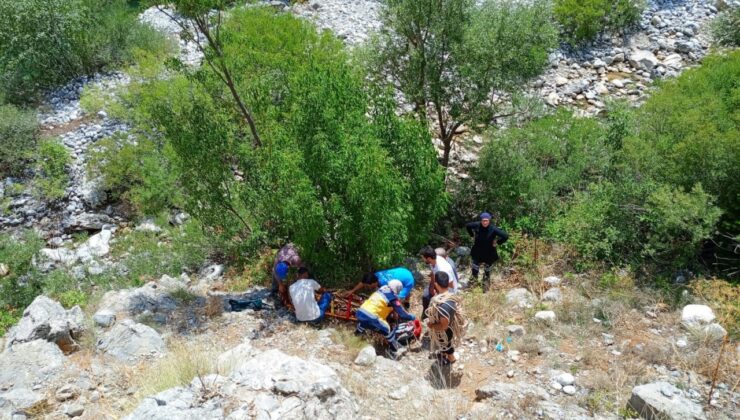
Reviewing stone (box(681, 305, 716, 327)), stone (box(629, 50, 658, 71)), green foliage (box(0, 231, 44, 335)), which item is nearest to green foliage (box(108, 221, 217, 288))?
green foliage (box(0, 231, 44, 335))

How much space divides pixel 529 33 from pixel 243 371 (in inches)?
339

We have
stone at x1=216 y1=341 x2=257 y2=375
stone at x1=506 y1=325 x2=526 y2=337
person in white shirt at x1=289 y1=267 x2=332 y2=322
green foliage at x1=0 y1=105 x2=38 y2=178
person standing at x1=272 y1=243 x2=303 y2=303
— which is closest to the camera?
stone at x1=216 y1=341 x2=257 y2=375

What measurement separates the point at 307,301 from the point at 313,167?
75.9 inches

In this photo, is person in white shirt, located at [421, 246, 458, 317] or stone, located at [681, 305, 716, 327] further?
person in white shirt, located at [421, 246, 458, 317]

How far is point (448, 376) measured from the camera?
6387mm

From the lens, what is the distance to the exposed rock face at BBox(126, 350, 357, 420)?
4586 mm

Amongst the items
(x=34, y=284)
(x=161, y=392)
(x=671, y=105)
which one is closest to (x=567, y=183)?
(x=671, y=105)

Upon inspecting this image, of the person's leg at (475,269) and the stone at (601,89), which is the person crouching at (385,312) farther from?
the stone at (601,89)

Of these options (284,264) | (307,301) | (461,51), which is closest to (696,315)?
(307,301)

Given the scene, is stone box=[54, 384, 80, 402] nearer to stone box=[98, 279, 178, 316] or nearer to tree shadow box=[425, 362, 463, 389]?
stone box=[98, 279, 178, 316]

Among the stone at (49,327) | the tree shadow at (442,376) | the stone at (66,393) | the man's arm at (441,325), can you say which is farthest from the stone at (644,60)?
the stone at (66,393)

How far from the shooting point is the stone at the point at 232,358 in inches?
212

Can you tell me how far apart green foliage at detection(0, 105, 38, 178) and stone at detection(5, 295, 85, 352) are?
335 inches

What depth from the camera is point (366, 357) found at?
6.47 metres
